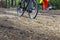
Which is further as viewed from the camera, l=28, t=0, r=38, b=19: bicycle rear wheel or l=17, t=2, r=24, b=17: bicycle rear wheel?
l=17, t=2, r=24, b=17: bicycle rear wheel

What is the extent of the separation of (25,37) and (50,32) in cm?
83

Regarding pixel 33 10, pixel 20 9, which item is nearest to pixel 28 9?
pixel 33 10

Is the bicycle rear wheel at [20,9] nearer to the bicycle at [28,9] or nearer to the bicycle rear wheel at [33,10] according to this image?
the bicycle at [28,9]

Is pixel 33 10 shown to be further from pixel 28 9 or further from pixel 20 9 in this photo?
pixel 20 9

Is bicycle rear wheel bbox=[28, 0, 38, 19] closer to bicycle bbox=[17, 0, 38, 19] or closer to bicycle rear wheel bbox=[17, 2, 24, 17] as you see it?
bicycle bbox=[17, 0, 38, 19]

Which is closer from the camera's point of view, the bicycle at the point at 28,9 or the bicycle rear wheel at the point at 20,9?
the bicycle at the point at 28,9

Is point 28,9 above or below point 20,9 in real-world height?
above

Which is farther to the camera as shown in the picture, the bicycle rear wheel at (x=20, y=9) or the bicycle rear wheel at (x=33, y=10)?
the bicycle rear wheel at (x=20, y=9)

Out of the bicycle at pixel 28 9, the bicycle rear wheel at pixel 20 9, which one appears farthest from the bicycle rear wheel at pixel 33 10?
the bicycle rear wheel at pixel 20 9

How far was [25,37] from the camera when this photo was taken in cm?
486

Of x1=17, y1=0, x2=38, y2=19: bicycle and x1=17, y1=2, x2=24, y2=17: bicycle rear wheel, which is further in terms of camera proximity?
x1=17, y1=2, x2=24, y2=17: bicycle rear wheel

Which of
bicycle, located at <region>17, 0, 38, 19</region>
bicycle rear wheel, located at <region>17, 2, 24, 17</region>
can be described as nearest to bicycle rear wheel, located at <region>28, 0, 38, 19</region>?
bicycle, located at <region>17, 0, 38, 19</region>

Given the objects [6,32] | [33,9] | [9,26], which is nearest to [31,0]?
[33,9]

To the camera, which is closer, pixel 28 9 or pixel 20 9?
pixel 28 9
